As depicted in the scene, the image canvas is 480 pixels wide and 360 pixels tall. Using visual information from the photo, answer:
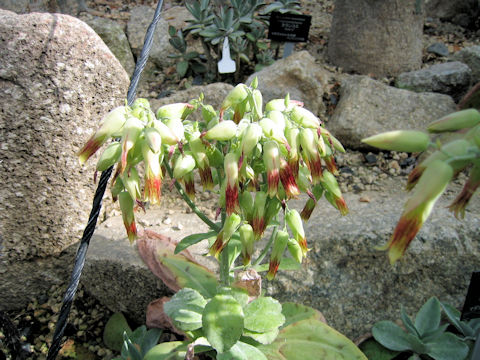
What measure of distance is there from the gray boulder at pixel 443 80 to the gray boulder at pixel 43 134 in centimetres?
181

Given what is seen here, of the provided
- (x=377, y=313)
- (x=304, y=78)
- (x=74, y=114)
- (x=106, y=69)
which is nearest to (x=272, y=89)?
(x=304, y=78)

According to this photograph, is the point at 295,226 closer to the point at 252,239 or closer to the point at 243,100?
the point at 252,239

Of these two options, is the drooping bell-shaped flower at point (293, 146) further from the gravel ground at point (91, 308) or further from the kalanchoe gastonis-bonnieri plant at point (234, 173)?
the gravel ground at point (91, 308)

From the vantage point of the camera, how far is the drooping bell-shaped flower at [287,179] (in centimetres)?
86

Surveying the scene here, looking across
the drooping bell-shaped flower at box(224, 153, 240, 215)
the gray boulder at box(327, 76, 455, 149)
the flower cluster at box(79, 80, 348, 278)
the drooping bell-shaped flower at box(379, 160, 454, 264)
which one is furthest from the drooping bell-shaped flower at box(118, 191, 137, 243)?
the gray boulder at box(327, 76, 455, 149)

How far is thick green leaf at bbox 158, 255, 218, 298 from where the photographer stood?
1295mm

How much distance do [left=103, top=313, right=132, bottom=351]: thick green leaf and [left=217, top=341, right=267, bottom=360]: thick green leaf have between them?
63cm

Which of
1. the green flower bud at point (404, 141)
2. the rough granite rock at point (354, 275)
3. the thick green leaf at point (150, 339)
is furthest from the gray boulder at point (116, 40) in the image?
the green flower bud at point (404, 141)

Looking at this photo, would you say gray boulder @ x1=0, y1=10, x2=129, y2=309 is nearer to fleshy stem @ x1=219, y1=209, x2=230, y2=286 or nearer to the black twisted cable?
the black twisted cable

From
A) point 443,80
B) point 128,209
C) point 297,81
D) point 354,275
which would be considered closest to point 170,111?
point 128,209

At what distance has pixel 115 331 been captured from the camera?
158 cm

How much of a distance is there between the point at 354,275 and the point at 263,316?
0.60 metres

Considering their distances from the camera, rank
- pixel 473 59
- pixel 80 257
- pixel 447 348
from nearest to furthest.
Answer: pixel 80 257 → pixel 447 348 → pixel 473 59

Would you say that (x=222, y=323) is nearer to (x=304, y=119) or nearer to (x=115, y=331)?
(x=304, y=119)
